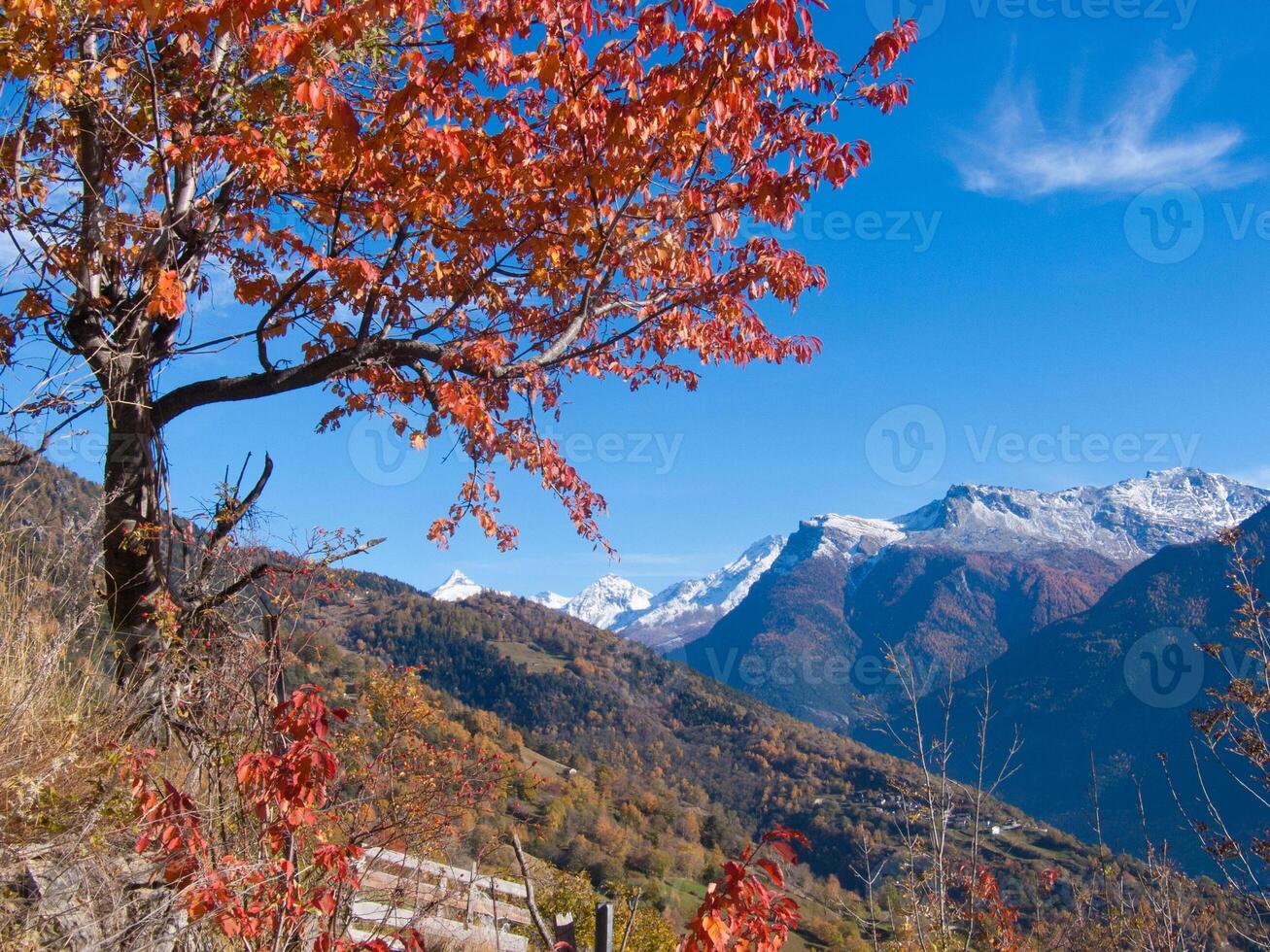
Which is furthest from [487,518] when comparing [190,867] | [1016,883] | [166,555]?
[1016,883]

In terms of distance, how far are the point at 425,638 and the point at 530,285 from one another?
426 feet

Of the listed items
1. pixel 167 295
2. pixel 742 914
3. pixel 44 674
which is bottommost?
pixel 742 914

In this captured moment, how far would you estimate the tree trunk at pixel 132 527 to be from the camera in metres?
4.81

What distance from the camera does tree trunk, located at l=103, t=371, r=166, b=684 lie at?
481cm

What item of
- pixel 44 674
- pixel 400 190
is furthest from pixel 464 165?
pixel 44 674

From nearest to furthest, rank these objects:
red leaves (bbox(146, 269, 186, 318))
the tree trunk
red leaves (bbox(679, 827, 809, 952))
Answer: red leaves (bbox(679, 827, 809, 952))
red leaves (bbox(146, 269, 186, 318))
the tree trunk

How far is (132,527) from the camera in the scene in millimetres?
4746

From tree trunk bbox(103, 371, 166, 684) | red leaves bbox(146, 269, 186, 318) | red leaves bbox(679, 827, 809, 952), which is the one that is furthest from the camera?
tree trunk bbox(103, 371, 166, 684)

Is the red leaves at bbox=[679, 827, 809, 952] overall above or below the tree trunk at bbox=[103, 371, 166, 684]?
below

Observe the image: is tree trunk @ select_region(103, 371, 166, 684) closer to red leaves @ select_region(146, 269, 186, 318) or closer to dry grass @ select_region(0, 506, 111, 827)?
dry grass @ select_region(0, 506, 111, 827)

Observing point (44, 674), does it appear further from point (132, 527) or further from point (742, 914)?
point (742, 914)

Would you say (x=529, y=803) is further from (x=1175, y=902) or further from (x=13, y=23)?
(x=13, y=23)

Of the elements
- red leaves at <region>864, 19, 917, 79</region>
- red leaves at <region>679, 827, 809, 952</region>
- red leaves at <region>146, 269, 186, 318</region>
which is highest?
red leaves at <region>864, 19, 917, 79</region>

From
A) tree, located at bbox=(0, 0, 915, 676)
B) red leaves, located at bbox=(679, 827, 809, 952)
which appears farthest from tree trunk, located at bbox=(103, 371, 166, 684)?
red leaves, located at bbox=(679, 827, 809, 952)
